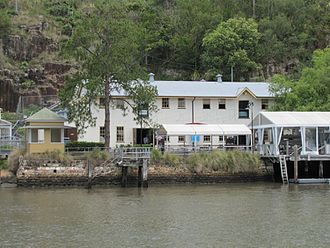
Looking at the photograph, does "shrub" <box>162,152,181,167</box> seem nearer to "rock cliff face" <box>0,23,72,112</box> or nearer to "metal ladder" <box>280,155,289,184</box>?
"metal ladder" <box>280,155,289,184</box>

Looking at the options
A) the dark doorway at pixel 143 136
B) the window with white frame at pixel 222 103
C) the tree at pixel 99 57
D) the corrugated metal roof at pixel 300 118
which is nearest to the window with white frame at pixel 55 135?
the tree at pixel 99 57

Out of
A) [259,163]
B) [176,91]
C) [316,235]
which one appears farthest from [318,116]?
[316,235]

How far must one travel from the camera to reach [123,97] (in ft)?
193

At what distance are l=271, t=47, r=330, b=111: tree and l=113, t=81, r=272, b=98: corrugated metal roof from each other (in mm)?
3590

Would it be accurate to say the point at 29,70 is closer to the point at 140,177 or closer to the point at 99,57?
the point at 99,57

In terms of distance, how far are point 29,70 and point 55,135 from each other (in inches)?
1440

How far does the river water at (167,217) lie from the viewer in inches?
992

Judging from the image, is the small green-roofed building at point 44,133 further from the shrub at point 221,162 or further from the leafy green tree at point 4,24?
the leafy green tree at point 4,24

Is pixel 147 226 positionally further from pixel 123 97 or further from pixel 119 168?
pixel 123 97

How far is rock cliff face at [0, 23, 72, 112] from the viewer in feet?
266

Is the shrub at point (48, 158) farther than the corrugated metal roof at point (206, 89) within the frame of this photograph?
No

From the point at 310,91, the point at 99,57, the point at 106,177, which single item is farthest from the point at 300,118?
the point at 99,57

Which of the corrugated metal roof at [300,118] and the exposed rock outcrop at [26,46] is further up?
the exposed rock outcrop at [26,46]

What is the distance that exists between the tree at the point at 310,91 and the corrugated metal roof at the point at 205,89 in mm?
3590
